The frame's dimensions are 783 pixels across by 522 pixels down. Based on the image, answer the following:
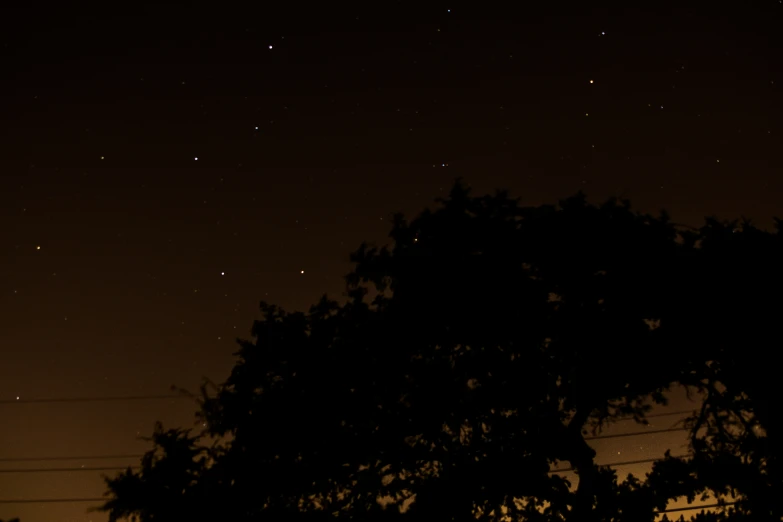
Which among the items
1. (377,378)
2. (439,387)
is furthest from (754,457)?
(377,378)

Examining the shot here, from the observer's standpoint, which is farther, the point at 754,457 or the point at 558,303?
the point at 558,303

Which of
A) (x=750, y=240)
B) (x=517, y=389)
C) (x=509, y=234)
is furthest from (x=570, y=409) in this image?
(x=750, y=240)

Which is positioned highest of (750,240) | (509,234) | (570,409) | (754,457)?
(509,234)

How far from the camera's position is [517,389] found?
11.4m

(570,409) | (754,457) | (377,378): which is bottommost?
(754,457)

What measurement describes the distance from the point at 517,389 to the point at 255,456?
4.05m

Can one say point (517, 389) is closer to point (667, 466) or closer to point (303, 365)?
point (667, 466)

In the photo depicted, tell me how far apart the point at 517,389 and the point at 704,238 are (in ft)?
12.2

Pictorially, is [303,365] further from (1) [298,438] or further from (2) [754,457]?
(2) [754,457]

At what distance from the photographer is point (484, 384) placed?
458 inches

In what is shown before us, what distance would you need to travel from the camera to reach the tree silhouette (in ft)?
36.4

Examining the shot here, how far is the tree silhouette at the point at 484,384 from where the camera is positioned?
1109 centimetres

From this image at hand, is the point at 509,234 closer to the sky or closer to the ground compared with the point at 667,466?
closer to the sky

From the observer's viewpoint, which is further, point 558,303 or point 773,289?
point 558,303
